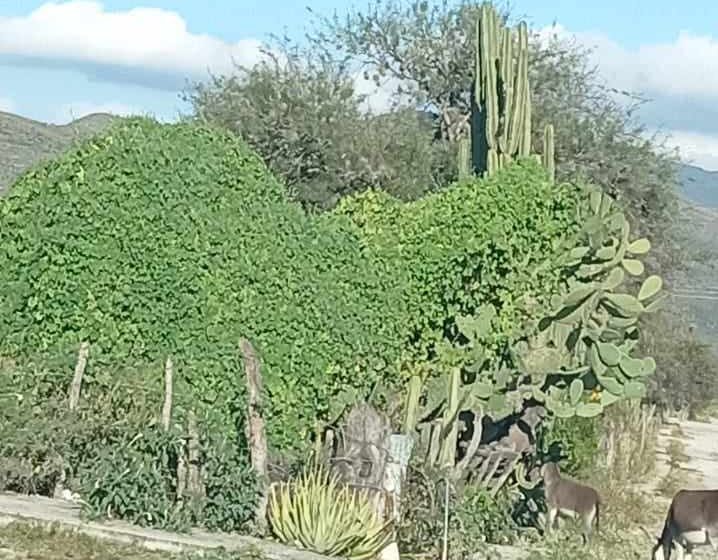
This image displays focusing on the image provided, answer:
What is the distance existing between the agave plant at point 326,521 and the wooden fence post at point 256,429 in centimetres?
7

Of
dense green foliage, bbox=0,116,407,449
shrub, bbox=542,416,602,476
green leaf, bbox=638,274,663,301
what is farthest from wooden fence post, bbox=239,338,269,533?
shrub, bbox=542,416,602,476

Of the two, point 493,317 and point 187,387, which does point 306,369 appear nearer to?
point 187,387

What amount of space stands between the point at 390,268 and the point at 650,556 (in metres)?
3.76

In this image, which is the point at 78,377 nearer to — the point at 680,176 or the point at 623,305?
the point at 623,305

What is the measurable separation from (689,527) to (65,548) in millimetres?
5749

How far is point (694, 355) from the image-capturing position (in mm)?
32562

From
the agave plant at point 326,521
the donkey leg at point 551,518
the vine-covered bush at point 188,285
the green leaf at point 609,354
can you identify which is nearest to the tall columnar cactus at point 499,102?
the green leaf at point 609,354

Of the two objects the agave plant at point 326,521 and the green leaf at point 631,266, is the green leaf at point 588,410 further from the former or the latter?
the agave plant at point 326,521

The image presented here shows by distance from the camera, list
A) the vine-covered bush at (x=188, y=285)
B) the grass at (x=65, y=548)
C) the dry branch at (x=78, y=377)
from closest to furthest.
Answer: the grass at (x=65, y=548) → the dry branch at (x=78, y=377) → the vine-covered bush at (x=188, y=285)

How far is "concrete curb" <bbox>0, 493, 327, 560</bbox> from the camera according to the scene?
8938mm

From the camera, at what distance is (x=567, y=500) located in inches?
502

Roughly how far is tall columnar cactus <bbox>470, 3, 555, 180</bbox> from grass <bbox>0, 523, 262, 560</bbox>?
6.86 m

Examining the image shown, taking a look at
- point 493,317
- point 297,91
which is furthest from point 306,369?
point 297,91

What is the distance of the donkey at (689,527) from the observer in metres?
12.1
